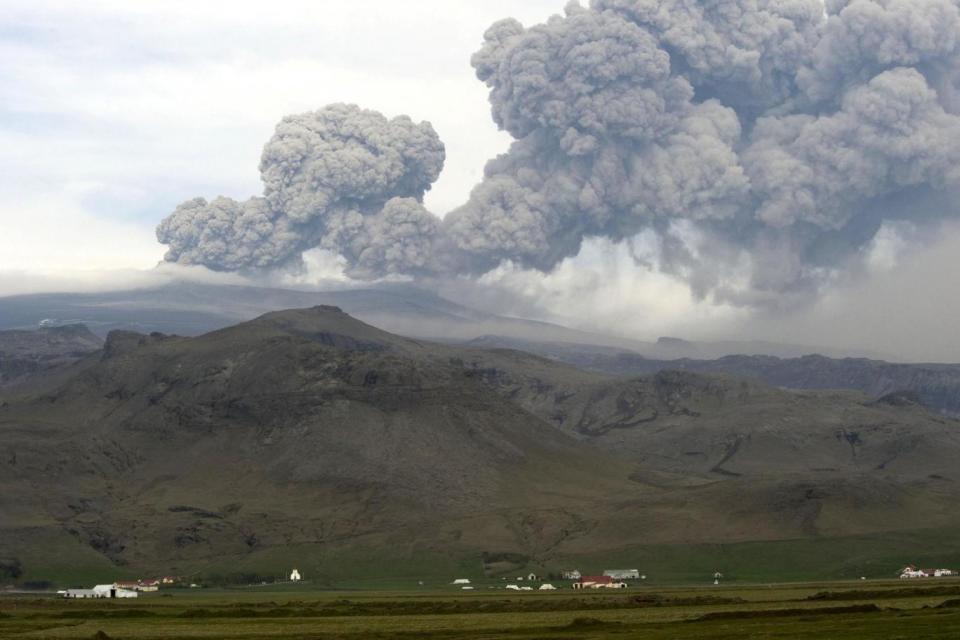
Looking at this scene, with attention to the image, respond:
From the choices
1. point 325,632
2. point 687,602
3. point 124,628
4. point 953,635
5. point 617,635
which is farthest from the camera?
point 687,602

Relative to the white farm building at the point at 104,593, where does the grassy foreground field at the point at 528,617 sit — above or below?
above

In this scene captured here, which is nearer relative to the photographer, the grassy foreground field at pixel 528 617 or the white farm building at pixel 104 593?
the grassy foreground field at pixel 528 617

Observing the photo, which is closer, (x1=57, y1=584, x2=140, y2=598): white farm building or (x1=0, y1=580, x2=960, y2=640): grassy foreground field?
(x1=0, y1=580, x2=960, y2=640): grassy foreground field

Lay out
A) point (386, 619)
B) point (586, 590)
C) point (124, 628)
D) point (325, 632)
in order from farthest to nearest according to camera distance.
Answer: point (586, 590)
point (386, 619)
point (124, 628)
point (325, 632)

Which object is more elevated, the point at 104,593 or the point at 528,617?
the point at 528,617

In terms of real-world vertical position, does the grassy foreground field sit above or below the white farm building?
above

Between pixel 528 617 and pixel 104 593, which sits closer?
pixel 528 617

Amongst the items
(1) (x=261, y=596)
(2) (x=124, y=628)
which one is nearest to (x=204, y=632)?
(2) (x=124, y=628)

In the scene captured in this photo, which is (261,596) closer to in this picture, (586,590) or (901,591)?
(586,590)
